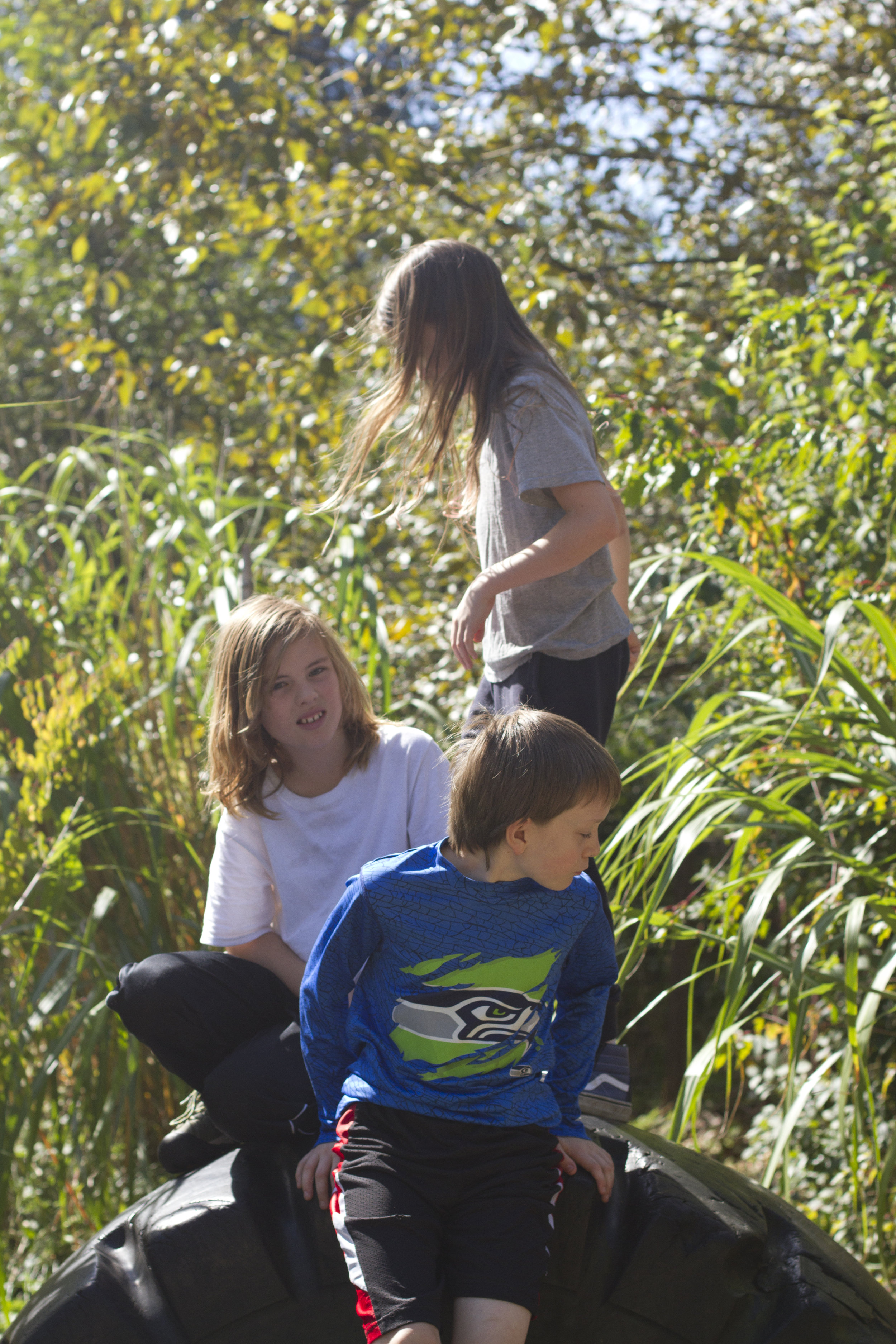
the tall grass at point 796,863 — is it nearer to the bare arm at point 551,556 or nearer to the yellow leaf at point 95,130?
the bare arm at point 551,556

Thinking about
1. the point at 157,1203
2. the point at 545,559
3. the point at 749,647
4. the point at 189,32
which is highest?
the point at 189,32

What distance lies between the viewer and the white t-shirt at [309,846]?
5.89 ft

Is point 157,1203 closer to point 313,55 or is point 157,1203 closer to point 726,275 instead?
point 726,275

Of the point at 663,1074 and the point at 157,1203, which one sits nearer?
the point at 157,1203

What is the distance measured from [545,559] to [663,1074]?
270 centimetres

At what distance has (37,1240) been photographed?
250 centimetres

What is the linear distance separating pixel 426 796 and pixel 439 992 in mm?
493

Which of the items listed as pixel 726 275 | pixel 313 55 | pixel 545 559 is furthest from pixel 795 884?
pixel 313 55

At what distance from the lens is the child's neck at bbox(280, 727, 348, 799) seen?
6.13 ft

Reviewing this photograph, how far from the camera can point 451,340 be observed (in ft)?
6.17

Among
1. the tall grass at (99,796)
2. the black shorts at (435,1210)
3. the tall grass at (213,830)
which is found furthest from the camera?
the tall grass at (99,796)

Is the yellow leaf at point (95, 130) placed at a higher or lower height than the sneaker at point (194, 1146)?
higher

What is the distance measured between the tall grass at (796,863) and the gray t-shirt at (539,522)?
15cm

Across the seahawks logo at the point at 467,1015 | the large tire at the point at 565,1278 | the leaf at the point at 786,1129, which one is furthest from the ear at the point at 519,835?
the leaf at the point at 786,1129
